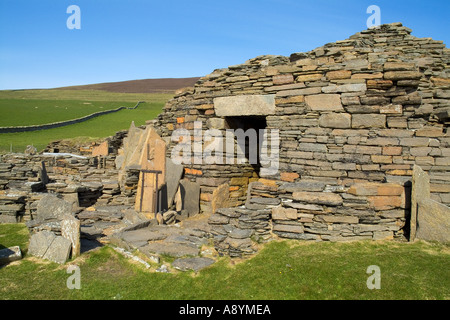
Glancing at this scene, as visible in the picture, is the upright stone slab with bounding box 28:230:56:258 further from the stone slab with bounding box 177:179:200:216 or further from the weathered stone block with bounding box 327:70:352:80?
the weathered stone block with bounding box 327:70:352:80

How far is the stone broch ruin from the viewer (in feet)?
20.7

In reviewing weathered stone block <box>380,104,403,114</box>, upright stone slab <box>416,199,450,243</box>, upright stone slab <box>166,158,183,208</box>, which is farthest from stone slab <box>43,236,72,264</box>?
weathered stone block <box>380,104,403,114</box>

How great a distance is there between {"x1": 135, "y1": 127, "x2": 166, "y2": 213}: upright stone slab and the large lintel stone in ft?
6.68

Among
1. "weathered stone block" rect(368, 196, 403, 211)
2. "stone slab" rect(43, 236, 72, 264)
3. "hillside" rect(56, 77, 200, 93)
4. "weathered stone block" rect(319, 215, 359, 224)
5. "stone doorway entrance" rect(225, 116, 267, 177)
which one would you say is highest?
"hillside" rect(56, 77, 200, 93)

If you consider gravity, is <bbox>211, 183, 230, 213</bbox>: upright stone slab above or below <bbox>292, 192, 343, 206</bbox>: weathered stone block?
below

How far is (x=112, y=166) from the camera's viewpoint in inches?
672

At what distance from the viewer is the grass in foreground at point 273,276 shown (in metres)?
4.61

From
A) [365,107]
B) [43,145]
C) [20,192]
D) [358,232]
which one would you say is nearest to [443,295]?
[358,232]

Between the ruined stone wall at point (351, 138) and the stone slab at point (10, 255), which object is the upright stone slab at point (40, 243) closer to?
the stone slab at point (10, 255)

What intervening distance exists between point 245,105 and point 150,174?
3.25 metres

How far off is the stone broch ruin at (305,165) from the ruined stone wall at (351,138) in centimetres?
2

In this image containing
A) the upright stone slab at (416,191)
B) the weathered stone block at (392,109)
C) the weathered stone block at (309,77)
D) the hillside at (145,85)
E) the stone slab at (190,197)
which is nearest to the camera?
the upright stone slab at (416,191)

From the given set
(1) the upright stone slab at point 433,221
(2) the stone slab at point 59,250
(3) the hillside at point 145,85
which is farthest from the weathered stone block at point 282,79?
(3) the hillside at point 145,85
